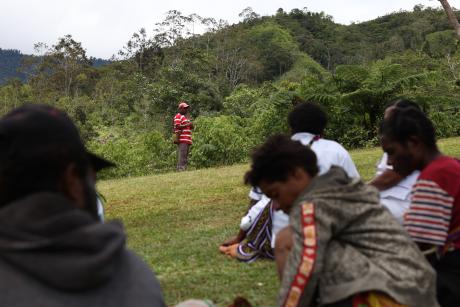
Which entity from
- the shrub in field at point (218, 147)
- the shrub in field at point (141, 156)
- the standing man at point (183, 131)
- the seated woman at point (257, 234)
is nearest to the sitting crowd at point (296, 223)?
the seated woman at point (257, 234)

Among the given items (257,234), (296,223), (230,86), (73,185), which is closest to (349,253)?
(296,223)

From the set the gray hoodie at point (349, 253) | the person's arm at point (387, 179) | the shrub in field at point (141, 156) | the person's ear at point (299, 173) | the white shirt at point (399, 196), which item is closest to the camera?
the gray hoodie at point (349, 253)

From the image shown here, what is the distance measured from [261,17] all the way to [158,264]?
60.3 metres

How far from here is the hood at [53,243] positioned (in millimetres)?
1222

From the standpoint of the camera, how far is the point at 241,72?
1522 inches

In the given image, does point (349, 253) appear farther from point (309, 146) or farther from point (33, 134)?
point (309, 146)

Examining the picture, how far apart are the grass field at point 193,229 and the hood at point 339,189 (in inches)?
61.5

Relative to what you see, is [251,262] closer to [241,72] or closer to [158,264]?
[158,264]

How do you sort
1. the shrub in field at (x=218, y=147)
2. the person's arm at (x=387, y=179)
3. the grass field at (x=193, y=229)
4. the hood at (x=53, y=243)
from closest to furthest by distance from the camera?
1. the hood at (x=53, y=243)
2. the person's arm at (x=387, y=179)
3. the grass field at (x=193, y=229)
4. the shrub in field at (x=218, y=147)

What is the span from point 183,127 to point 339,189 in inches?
400

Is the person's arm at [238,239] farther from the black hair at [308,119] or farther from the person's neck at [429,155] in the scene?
the person's neck at [429,155]

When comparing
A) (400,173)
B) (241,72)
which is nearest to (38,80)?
(241,72)

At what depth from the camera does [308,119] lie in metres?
4.13

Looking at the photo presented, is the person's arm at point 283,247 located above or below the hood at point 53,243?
below
